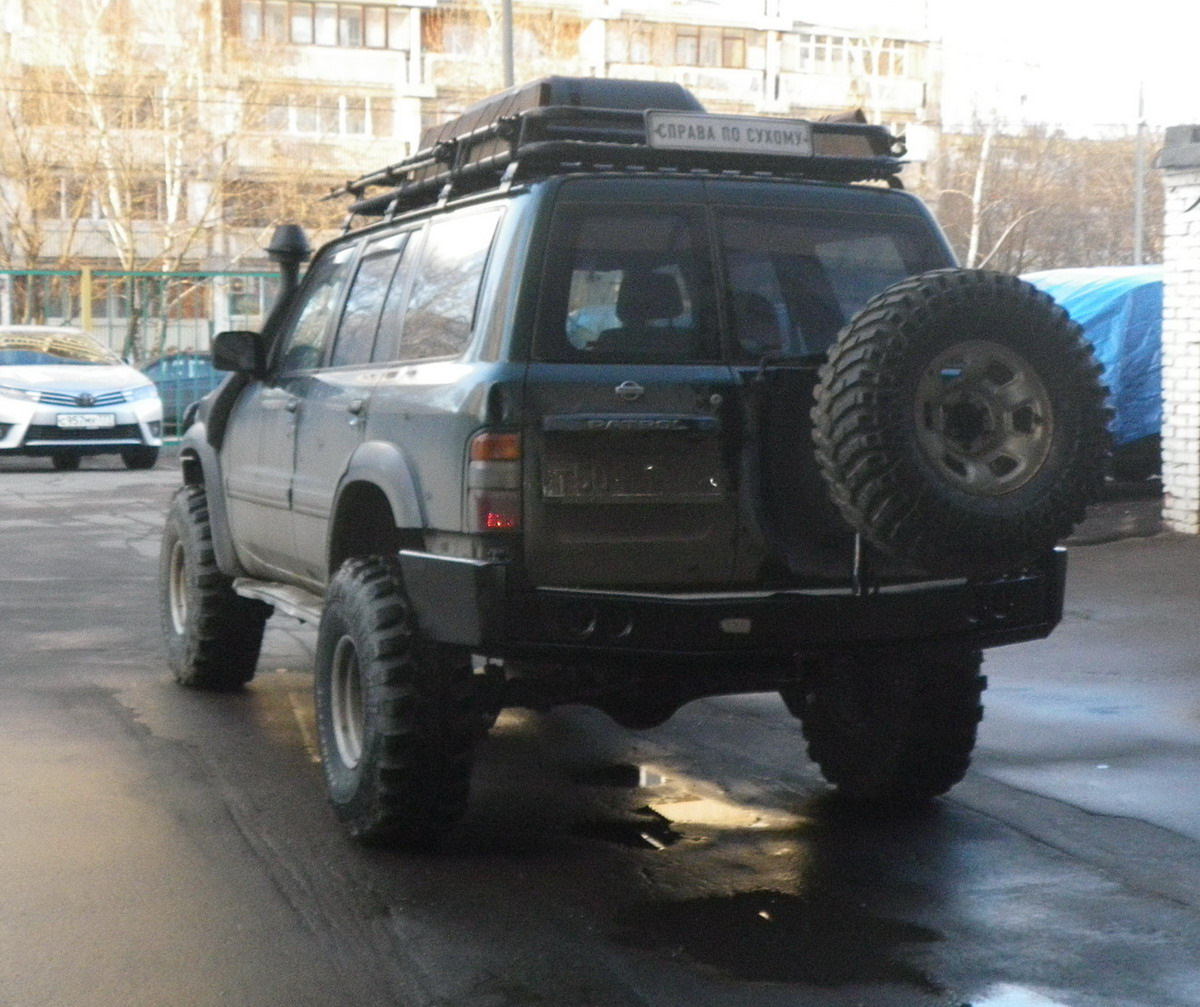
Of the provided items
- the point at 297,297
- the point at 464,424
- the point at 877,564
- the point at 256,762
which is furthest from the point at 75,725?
the point at 877,564

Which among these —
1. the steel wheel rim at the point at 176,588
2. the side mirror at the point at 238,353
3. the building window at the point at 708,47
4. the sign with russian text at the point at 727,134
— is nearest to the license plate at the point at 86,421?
the steel wheel rim at the point at 176,588

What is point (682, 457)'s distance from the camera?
4.97m

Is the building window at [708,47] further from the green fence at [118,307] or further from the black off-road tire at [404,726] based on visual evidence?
the black off-road tire at [404,726]

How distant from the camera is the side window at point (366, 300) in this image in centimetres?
616

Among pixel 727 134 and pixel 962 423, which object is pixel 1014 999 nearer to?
pixel 962 423

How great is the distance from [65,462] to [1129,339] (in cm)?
1190

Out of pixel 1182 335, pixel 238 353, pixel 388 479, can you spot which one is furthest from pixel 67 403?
pixel 388 479

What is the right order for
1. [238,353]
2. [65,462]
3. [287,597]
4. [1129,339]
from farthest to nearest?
[65,462] < [1129,339] < [238,353] < [287,597]

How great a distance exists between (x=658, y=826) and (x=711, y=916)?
1022mm

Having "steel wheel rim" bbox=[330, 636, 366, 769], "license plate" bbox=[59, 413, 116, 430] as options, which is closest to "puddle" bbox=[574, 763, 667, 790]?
"steel wheel rim" bbox=[330, 636, 366, 769]

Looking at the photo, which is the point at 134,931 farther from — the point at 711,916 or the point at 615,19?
the point at 615,19

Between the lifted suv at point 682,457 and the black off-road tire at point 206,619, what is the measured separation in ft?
5.81

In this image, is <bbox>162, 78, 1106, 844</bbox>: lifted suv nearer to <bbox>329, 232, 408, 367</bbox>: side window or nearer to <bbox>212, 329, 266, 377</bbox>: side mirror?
<bbox>329, 232, 408, 367</bbox>: side window

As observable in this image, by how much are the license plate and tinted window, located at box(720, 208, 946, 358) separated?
1595 centimetres
